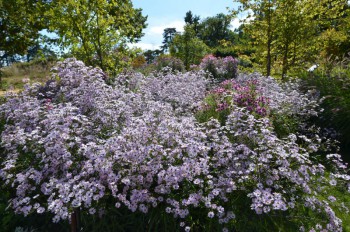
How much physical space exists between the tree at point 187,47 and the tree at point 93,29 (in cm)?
919

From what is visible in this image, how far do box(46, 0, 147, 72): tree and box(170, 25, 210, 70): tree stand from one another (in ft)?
30.2

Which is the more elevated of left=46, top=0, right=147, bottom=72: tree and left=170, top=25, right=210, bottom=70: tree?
left=170, top=25, right=210, bottom=70: tree

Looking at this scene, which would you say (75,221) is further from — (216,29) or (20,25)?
(216,29)

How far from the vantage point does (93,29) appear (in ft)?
37.9

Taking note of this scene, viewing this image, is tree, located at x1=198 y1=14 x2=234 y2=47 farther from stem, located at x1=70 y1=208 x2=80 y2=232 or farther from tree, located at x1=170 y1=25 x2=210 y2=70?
stem, located at x1=70 y1=208 x2=80 y2=232

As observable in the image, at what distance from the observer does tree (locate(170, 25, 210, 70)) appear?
71.3ft

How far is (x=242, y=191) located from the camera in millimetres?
4070

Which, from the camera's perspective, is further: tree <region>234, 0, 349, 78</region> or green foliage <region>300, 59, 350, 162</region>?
tree <region>234, 0, 349, 78</region>

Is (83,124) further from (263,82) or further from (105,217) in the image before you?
(263,82)

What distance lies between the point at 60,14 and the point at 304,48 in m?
9.69

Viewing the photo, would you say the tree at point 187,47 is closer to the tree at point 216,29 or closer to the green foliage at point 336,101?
the green foliage at point 336,101

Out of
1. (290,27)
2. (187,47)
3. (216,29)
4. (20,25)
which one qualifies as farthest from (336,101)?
(216,29)

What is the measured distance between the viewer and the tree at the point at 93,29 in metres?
11.1

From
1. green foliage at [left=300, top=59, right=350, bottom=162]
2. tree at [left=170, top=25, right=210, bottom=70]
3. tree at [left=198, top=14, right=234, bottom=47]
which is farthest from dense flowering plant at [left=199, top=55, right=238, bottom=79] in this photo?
tree at [left=198, top=14, right=234, bottom=47]
